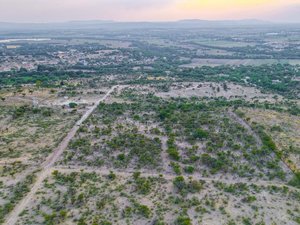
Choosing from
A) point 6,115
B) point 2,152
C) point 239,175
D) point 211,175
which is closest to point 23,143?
point 2,152

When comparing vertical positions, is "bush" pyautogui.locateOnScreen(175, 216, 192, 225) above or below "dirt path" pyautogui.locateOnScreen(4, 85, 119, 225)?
below

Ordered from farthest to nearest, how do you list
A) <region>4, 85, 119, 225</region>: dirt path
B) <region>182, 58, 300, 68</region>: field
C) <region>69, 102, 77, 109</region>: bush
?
1. <region>182, 58, 300, 68</region>: field
2. <region>69, 102, 77, 109</region>: bush
3. <region>4, 85, 119, 225</region>: dirt path

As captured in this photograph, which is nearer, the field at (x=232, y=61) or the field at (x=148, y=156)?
the field at (x=148, y=156)

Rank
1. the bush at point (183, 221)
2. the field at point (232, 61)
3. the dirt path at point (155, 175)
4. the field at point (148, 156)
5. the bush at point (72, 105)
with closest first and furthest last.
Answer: the bush at point (183, 221)
the field at point (148, 156)
the dirt path at point (155, 175)
the bush at point (72, 105)
the field at point (232, 61)

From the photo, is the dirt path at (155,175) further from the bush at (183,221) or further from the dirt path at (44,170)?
the bush at (183,221)

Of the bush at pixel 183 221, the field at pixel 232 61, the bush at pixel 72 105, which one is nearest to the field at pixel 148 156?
the bush at pixel 183 221

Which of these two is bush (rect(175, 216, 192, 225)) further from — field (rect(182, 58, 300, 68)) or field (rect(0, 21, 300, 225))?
field (rect(182, 58, 300, 68))

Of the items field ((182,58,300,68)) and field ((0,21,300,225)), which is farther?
field ((182,58,300,68))

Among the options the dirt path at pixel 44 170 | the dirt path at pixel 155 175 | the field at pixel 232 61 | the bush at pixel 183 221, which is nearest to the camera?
the bush at pixel 183 221

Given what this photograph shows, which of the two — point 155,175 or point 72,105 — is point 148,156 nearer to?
point 155,175

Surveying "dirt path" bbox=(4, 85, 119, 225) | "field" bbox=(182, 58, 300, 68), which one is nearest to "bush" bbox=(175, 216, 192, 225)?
"dirt path" bbox=(4, 85, 119, 225)

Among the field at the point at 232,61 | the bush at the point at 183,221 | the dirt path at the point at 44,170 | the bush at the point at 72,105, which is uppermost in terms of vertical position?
the bush at the point at 72,105
